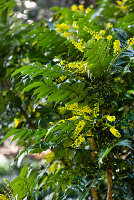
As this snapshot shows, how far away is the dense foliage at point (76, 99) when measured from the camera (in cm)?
71

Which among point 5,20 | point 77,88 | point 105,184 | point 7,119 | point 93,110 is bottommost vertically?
point 105,184

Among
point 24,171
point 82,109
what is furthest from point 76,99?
point 24,171

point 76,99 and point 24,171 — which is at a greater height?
point 76,99

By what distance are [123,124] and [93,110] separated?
108mm

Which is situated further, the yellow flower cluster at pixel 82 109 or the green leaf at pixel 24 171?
the green leaf at pixel 24 171

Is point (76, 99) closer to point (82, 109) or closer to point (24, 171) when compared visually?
point (82, 109)

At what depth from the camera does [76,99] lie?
28.5 inches

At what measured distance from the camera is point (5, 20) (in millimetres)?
1282

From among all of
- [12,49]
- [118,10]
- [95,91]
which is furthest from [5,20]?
[95,91]

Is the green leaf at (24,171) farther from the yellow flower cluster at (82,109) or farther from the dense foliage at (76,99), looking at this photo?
the yellow flower cluster at (82,109)

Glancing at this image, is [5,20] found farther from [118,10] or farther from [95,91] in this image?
[95,91]

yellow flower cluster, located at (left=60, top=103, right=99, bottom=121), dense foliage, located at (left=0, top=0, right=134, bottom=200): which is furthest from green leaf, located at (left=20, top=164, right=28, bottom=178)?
yellow flower cluster, located at (left=60, top=103, right=99, bottom=121)

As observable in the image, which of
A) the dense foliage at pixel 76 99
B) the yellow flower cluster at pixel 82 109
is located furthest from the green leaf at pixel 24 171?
the yellow flower cluster at pixel 82 109

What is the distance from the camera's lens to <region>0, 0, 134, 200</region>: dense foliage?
2.32ft
